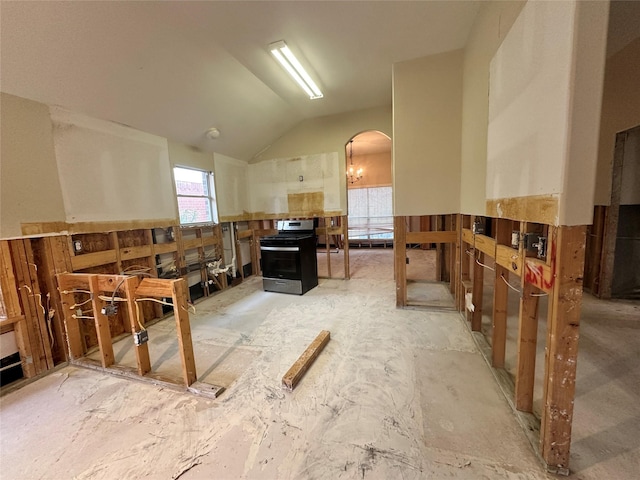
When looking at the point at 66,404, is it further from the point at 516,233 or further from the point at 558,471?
the point at 516,233

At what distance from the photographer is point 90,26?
198 centimetres

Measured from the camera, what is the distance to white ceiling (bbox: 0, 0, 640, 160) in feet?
6.42

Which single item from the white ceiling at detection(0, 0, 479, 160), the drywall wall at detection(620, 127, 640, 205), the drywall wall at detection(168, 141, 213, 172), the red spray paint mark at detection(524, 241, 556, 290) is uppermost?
the white ceiling at detection(0, 0, 479, 160)

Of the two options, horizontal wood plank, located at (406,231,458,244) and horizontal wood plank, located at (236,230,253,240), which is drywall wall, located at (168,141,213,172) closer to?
horizontal wood plank, located at (236,230,253,240)

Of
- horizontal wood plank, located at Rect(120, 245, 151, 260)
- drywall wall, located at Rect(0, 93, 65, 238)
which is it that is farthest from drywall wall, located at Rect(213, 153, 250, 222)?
drywall wall, located at Rect(0, 93, 65, 238)

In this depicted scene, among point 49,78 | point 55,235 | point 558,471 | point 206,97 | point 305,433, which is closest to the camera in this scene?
point 558,471

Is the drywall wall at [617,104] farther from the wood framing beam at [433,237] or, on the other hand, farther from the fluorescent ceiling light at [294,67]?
the fluorescent ceiling light at [294,67]

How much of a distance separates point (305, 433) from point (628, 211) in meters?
4.93

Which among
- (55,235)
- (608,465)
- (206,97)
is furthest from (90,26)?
(608,465)

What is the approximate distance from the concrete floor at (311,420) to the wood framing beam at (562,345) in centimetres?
16

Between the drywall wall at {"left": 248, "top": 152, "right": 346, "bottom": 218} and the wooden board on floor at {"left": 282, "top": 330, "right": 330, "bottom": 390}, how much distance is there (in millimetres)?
2780

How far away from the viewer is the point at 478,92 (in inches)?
93.7

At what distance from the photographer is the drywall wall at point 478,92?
1.92 m

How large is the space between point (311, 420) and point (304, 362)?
20.7 inches
